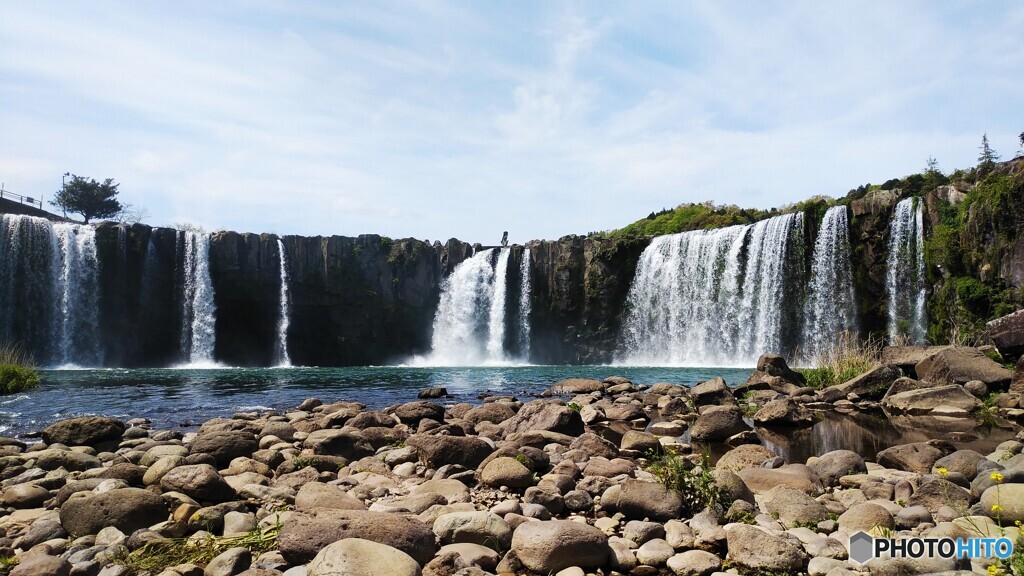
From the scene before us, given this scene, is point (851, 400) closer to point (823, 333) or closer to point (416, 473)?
point (416, 473)

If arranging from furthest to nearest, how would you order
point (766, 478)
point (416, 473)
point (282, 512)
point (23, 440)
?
1. point (23, 440)
2. point (416, 473)
3. point (766, 478)
4. point (282, 512)

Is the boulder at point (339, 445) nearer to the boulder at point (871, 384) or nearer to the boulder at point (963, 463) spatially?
the boulder at point (963, 463)

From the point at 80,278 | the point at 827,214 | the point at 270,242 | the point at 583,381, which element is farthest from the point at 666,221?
the point at 80,278

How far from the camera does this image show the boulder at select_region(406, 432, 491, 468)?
8.73 m

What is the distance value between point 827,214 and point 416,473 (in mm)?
28250

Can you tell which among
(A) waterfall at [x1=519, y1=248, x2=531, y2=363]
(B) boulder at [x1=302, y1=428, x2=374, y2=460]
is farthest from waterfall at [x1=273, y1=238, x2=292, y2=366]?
(B) boulder at [x1=302, y1=428, x2=374, y2=460]

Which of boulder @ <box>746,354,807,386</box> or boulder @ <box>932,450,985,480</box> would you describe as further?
boulder @ <box>746,354,807,386</box>

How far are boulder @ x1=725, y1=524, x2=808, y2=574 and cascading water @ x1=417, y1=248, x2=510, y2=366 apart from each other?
119 ft

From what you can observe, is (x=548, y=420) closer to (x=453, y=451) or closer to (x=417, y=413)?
(x=453, y=451)

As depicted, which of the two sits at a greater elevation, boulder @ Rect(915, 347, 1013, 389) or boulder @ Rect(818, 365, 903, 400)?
boulder @ Rect(915, 347, 1013, 389)

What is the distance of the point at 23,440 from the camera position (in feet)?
37.9

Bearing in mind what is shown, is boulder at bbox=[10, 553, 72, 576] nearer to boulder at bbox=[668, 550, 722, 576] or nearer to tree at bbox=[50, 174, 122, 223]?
boulder at bbox=[668, 550, 722, 576]

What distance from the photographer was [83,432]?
10.7 m

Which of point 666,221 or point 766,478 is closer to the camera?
point 766,478
